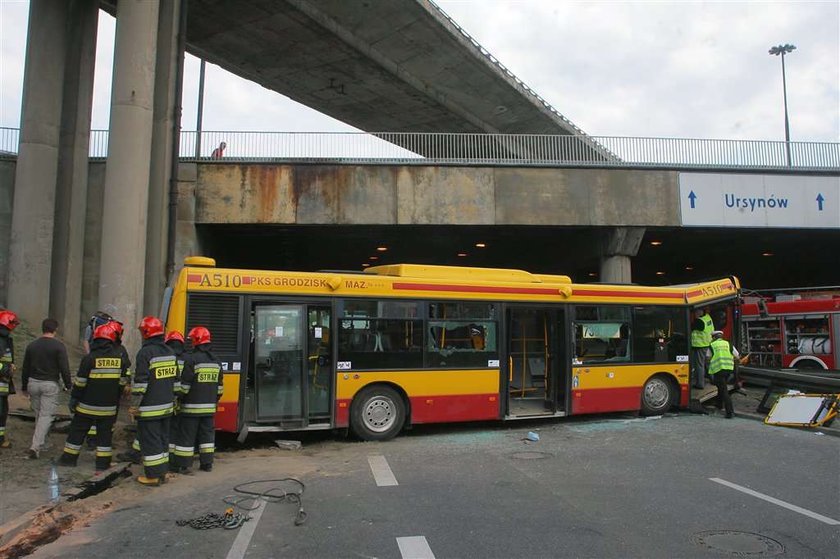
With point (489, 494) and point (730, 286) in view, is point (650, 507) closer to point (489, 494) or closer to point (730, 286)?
point (489, 494)

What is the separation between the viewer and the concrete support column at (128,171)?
1334 cm

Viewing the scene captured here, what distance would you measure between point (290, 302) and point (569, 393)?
17.8 ft

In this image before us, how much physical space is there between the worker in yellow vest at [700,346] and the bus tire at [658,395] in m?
0.66

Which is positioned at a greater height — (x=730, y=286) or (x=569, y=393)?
(x=730, y=286)

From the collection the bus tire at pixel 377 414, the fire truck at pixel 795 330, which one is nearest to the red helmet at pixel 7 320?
the bus tire at pixel 377 414

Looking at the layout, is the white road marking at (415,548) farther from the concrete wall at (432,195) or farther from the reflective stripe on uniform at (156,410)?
the concrete wall at (432,195)

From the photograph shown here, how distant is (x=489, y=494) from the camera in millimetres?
6316

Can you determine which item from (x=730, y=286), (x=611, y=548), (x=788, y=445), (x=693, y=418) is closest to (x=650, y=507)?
(x=611, y=548)

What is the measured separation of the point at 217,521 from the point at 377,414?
4.48 m

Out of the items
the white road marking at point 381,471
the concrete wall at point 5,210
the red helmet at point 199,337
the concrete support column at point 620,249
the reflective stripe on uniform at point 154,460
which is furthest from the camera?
the concrete support column at point 620,249

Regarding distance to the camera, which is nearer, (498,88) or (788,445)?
(788,445)

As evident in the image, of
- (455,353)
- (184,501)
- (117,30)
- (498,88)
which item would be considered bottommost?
(184,501)

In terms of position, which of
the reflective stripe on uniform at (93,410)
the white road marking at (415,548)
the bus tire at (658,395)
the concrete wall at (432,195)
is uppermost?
the concrete wall at (432,195)

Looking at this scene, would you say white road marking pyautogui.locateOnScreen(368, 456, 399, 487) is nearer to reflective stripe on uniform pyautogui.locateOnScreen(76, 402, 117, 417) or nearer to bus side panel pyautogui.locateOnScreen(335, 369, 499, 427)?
bus side panel pyautogui.locateOnScreen(335, 369, 499, 427)
